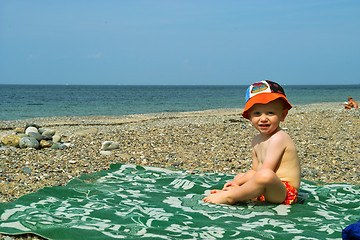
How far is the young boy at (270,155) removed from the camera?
12.7 ft

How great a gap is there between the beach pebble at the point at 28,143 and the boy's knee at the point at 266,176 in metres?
5.04

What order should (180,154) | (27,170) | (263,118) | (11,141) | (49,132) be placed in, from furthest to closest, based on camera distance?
(49,132) < (11,141) < (180,154) < (27,170) < (263,118)

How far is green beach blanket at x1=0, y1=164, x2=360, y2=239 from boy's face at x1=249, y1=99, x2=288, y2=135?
33.2 inches

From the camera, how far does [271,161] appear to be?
398 centimetres

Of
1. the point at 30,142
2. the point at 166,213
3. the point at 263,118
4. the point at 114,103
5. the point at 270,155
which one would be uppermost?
the point at 114,103

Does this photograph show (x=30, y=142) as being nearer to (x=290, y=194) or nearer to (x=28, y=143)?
(x=28, y=143)

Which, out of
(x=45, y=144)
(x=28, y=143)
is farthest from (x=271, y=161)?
(x=28, y=143)

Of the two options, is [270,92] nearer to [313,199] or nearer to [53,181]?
[313,199]

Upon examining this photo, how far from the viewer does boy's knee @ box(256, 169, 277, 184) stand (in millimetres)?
3729

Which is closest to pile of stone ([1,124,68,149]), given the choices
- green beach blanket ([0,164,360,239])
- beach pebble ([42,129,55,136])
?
beach pebble ([42,129,55,136])

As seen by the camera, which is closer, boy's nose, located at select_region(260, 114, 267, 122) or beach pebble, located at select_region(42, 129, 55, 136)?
boy's nose, located at select_region(260, 114, 267, 122)

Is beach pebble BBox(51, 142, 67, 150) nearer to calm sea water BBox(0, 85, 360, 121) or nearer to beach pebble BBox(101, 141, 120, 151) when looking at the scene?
beach pebble BBox(101, 141, 120, 151)

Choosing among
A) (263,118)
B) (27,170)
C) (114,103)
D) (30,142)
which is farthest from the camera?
(114,103)

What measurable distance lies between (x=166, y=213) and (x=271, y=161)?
1.24 metres
